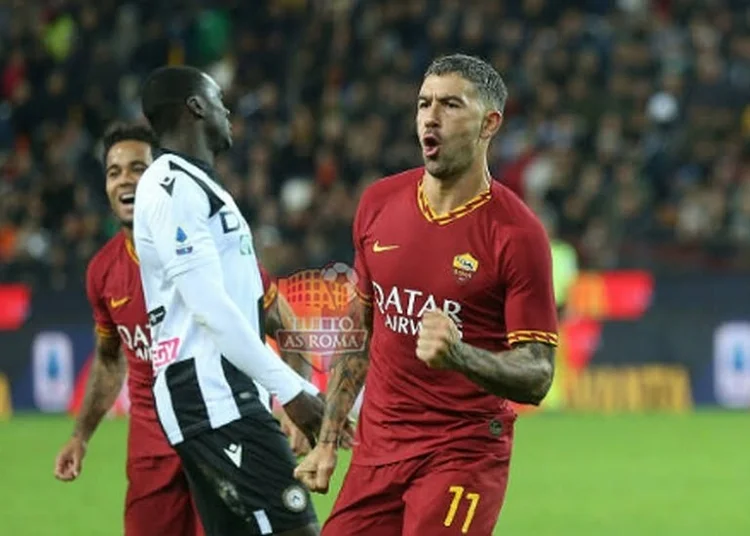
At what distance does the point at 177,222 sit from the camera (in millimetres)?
5906

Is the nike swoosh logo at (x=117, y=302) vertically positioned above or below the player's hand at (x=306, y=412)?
above

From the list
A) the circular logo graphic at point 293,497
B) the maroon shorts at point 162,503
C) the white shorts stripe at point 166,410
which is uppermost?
the white shorts stripe at point 166,410

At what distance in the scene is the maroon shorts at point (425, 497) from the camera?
5.68 metres

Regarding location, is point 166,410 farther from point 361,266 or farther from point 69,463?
point 69,463

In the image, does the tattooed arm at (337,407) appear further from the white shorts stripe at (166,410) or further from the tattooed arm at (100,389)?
the tattooed arm at (100,389)

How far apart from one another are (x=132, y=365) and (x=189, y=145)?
1.50 meters

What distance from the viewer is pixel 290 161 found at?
2086 centimetres

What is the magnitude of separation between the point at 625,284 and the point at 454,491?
42.1 ft

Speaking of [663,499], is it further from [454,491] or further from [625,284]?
[454,491]

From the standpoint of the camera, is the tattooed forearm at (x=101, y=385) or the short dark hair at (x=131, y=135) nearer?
the short dark hair at (x=131, y=135)

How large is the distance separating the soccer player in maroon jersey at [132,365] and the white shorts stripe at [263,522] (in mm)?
959

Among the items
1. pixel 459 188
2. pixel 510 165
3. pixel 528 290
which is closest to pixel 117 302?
pixel 459 188

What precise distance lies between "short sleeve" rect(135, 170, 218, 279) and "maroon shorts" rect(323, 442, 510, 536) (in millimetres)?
897

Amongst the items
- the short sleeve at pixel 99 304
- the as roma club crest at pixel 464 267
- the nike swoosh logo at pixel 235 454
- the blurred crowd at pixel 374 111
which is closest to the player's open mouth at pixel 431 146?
the as roma club crest at pixel 464 267
